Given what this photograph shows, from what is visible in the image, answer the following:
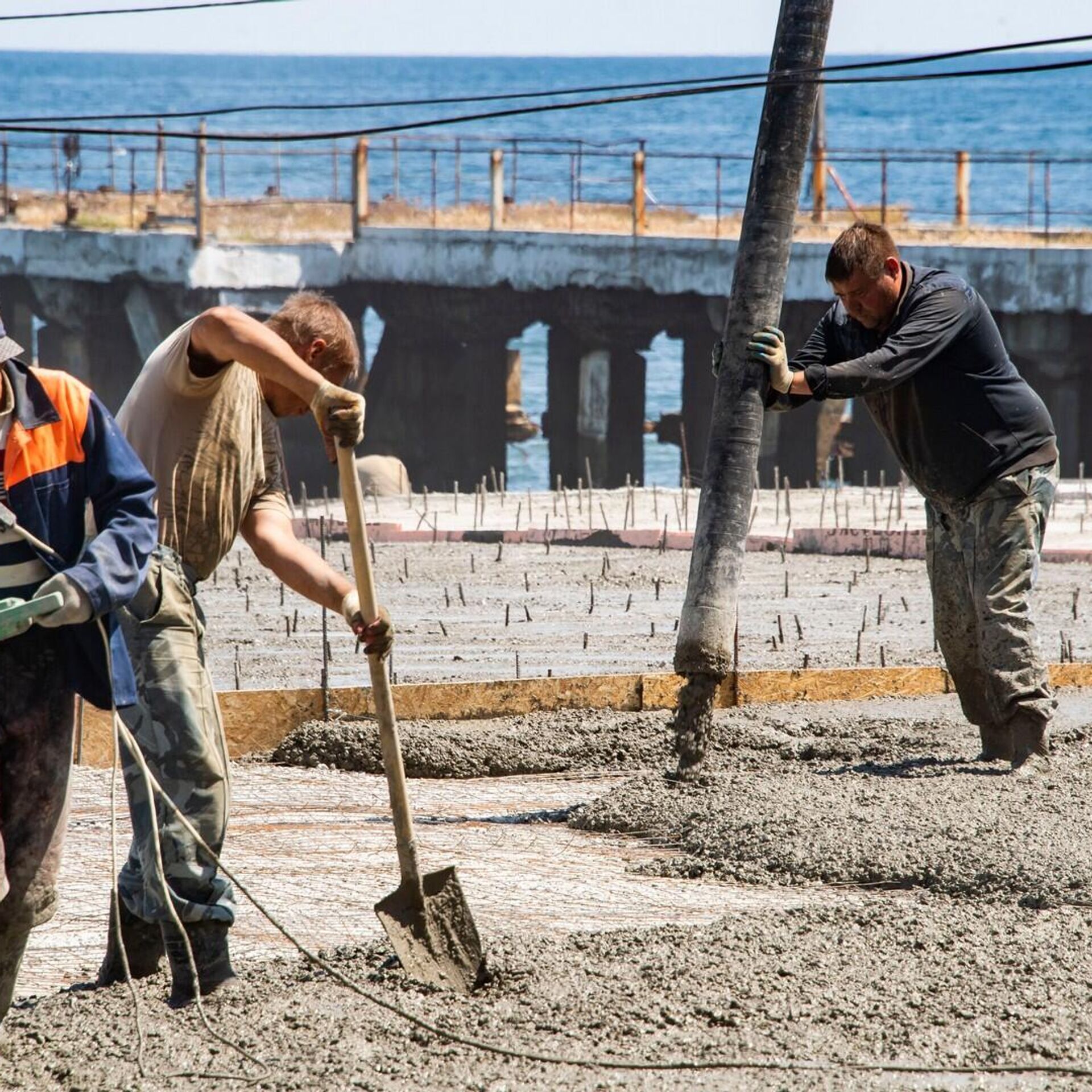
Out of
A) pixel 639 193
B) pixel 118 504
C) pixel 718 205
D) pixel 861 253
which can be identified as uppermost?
pixel 639 193

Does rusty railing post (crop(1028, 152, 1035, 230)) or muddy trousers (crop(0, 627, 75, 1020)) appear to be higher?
rusty railing post (crop(1028, 152, 1035, 230))

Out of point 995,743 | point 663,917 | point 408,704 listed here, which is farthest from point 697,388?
point 663,917

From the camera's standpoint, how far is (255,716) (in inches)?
261

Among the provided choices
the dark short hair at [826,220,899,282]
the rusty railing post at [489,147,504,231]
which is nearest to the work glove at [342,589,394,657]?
the dark short hair at [826,220,899,282]

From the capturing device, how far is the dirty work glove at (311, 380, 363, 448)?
12.4 ft

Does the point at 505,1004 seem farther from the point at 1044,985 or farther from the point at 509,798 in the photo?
the point at 509,798

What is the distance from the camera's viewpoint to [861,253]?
5.70 m

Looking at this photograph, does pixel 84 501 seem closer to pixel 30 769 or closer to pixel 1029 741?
pixel 30 769

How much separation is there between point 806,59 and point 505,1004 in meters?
3.37

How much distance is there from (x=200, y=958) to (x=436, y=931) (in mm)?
525

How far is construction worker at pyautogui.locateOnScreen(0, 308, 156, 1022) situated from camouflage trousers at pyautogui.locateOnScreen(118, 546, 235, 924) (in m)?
0.33

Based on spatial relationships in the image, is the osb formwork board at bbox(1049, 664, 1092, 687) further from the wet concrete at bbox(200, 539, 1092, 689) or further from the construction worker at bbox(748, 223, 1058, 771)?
the construction worker at bbox(748, 223, 1058, 771)

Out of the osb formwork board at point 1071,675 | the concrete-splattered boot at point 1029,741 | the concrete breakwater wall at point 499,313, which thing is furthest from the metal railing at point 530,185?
the concrete-splattered boot at point 1029,741

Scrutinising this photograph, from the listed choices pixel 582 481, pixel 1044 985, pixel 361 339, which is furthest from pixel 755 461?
pixel 361 339
